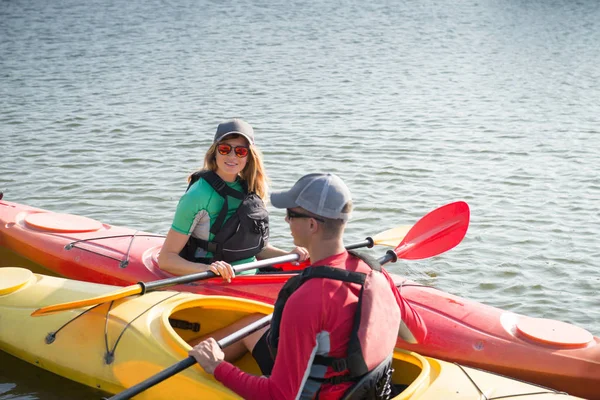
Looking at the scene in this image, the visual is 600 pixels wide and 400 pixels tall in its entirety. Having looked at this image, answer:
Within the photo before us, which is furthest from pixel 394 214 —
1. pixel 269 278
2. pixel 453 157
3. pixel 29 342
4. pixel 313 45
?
pixel 313 45

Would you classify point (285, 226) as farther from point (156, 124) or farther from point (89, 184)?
point (156, 124)

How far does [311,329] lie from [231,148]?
167 centimetres

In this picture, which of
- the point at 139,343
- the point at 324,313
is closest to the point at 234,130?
the point at 139,343

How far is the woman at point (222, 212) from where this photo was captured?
13.6 feet

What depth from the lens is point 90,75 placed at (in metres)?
12.0

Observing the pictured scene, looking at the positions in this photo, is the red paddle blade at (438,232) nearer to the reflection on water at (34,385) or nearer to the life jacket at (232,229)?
the life jacket at (232,229)

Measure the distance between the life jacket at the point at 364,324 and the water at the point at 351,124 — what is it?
1.89 m

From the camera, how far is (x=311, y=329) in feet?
8.78

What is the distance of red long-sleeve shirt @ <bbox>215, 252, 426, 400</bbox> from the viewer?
2680mm

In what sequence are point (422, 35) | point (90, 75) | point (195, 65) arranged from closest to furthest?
point (90, 75) → point (195, 65) → point (422, 35)

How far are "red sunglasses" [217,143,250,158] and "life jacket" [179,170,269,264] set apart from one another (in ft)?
0.52

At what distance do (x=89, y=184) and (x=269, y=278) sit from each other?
3762mm

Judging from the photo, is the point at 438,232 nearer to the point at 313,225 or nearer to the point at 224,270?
the point at 224,270

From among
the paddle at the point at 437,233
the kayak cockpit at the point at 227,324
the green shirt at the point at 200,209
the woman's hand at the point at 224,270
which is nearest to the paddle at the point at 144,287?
the woman's hand at the point at 224,270
